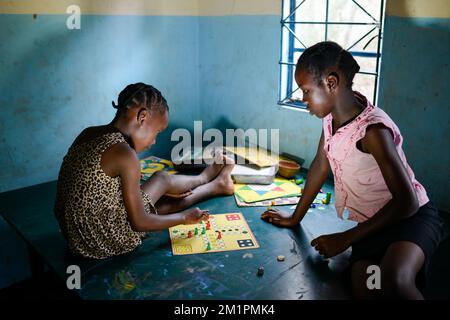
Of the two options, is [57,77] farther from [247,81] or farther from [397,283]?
[397,283]

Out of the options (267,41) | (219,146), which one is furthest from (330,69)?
(219,146)

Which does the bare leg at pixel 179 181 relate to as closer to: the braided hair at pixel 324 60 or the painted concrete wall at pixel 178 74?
the painted concrete wall at pixel 178 74

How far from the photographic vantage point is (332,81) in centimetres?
181

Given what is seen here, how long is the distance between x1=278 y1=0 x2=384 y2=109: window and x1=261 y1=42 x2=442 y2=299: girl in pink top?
0.80 metres

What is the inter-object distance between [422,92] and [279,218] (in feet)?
3.45

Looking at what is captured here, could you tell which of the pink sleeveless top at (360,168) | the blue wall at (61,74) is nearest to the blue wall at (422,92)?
the pink sleeveless top at (360,168)

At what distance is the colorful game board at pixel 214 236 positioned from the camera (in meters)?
1.97

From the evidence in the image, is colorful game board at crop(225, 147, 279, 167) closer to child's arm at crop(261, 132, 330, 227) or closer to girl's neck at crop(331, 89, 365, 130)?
child's arm at crop(261, 132, 330, 227)

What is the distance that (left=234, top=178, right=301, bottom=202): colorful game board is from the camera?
8.40 feet

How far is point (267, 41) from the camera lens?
305 centimetres

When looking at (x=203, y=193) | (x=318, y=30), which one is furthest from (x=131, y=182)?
(x=318, y=30)

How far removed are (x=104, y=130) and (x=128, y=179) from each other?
0.25 m

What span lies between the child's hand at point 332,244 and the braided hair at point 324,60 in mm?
663

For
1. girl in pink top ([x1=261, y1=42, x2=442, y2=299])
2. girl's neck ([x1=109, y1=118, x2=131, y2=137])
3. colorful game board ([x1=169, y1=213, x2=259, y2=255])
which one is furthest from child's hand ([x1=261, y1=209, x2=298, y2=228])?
girl's neck ([x1=109, y1=118, x2=131, y2=137])
